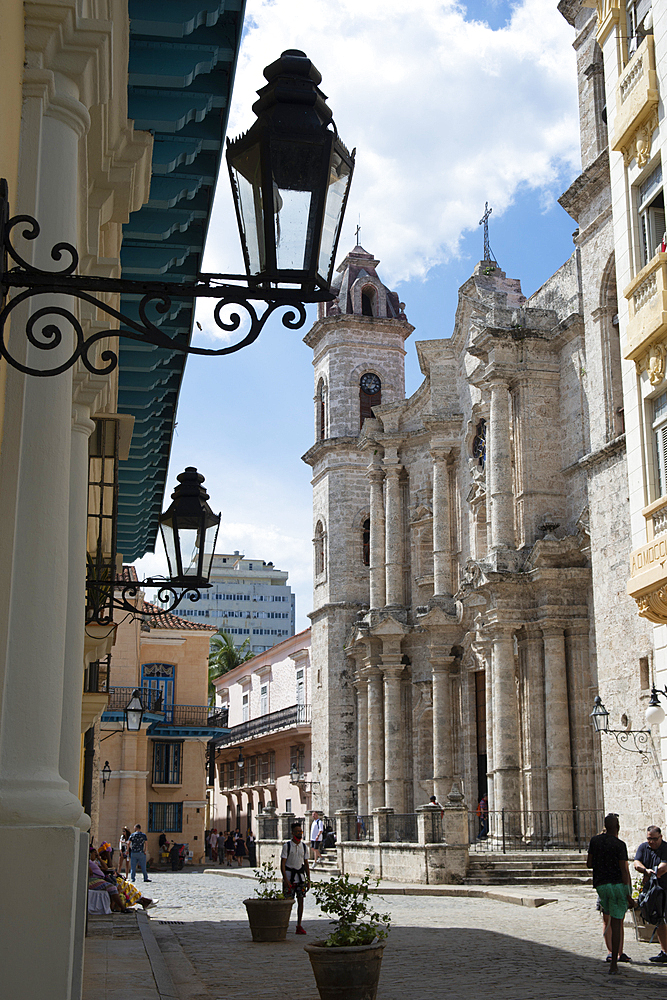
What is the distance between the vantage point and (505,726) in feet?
86.9

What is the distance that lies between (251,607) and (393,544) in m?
91.2

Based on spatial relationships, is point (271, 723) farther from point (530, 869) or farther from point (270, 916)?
point (270, 916)

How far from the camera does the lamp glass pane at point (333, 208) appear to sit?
4207 mm

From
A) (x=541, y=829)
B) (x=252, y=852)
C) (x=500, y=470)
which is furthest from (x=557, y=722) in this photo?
(x=252, y=852)

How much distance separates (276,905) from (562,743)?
1253 cm

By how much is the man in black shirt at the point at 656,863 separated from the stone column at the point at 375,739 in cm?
2277

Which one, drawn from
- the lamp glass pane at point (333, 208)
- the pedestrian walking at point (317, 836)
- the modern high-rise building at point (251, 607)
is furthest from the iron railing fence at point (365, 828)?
the modern high-rise building at point (251, 607)

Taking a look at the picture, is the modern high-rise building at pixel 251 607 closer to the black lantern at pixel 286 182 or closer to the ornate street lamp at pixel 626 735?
the ornate street lamp at pixel 626 735

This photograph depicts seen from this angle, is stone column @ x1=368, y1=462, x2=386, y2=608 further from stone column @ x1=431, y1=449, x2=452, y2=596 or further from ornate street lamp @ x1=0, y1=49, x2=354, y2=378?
ornate street lamp @ x1=0, y1=49, x2=354, y2=378

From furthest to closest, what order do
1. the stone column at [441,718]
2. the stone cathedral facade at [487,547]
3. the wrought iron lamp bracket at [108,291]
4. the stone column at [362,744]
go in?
the stone column at [362,744] < the stone column at [441,718] < the stone cathedral facade at [487,547] < the wrought iron lamp bracket at [108,291]

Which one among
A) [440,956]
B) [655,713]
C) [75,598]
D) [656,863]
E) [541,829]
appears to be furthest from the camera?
[541,829]

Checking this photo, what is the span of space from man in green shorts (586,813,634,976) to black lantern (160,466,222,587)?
191 inches

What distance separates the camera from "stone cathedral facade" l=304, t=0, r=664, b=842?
66.1 ft

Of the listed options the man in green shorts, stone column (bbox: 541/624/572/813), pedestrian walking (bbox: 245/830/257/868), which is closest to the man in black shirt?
the man in green shorts
